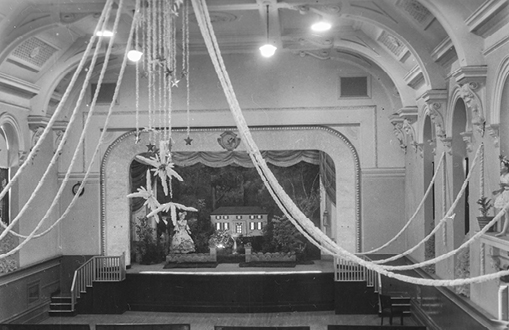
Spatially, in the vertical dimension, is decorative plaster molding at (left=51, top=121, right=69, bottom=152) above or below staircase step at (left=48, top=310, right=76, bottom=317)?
above

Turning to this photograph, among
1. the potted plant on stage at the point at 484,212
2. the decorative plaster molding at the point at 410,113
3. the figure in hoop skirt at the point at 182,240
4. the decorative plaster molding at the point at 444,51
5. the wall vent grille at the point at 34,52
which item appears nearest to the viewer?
the potted plant on stage at the point at 484,212

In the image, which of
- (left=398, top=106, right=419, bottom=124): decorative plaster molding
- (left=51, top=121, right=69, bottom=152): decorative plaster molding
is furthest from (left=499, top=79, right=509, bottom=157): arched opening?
(left=51, top=121, right=69, bottom=152): decorative plaster molding

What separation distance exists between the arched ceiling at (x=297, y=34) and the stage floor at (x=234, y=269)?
14.6ft

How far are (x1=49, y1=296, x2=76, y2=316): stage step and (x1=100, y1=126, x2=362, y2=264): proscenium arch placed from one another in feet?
4.88

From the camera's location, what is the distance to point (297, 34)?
11648 mm

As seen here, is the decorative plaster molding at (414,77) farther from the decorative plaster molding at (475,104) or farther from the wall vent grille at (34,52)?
the wall vent grille at (34,52)

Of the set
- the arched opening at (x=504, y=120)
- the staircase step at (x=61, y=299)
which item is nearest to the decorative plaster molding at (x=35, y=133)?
the staircase step at (x=61, y=299)

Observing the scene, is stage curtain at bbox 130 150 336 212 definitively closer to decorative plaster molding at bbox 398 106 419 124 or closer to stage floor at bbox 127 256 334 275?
stage floor at bbox 127 256 334 275

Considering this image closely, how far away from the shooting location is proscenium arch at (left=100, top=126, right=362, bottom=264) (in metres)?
13.5

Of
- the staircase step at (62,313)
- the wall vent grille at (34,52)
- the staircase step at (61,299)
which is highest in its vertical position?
the wall vent grille at (34,52)

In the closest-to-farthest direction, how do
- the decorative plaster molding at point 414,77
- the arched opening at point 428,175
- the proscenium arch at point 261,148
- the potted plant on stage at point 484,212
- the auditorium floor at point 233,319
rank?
the potted plant on stage at point 484,212
the decorative plaster molding at point 414,77
the arched opening at point 428,175
the auditorium floor at point 233,319
the proscenium arch at point 261,148

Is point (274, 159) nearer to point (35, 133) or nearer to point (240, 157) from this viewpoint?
point (240, 157)

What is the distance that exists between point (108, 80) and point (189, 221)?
14.2 ft

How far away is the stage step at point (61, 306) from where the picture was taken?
1269cm
